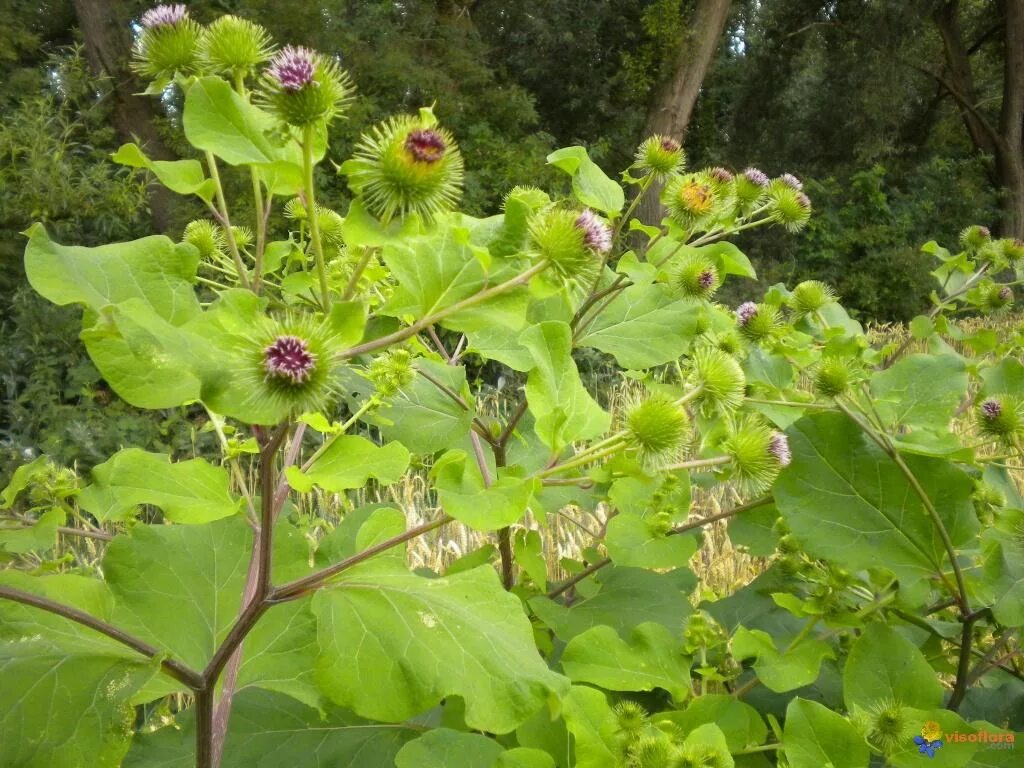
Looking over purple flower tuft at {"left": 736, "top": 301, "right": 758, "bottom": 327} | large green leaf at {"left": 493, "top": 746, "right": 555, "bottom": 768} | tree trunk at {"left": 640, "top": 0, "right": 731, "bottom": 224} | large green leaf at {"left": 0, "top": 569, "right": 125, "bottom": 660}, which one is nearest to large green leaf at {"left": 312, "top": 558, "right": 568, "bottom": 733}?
large green leaf at {"left": 493, "top": 746, "right": 555, "bottom": 768}

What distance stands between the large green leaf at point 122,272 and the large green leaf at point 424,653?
30cm

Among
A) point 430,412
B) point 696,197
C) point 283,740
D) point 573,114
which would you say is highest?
point 573,114

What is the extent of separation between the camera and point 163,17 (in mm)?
776

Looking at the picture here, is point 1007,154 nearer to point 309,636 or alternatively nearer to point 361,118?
point 361,118

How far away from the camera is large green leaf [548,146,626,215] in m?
1.05

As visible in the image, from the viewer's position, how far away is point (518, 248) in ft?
2.29

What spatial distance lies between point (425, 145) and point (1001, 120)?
12.8m

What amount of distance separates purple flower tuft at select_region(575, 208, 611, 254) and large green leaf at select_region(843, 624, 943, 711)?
561 millimetres

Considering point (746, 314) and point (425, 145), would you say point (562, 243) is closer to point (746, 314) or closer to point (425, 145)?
point (425, 145)

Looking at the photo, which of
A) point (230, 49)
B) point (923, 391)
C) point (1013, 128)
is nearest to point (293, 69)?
point (230, 49)

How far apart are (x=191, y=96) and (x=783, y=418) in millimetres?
838

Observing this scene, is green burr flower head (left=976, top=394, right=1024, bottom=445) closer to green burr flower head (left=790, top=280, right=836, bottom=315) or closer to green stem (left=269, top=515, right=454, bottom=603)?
green burr flower head (left=790, top=280, right=836, bottom=315)

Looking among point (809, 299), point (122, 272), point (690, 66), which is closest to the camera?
point (122, 272)

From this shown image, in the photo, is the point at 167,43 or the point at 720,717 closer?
the point at 167,43
